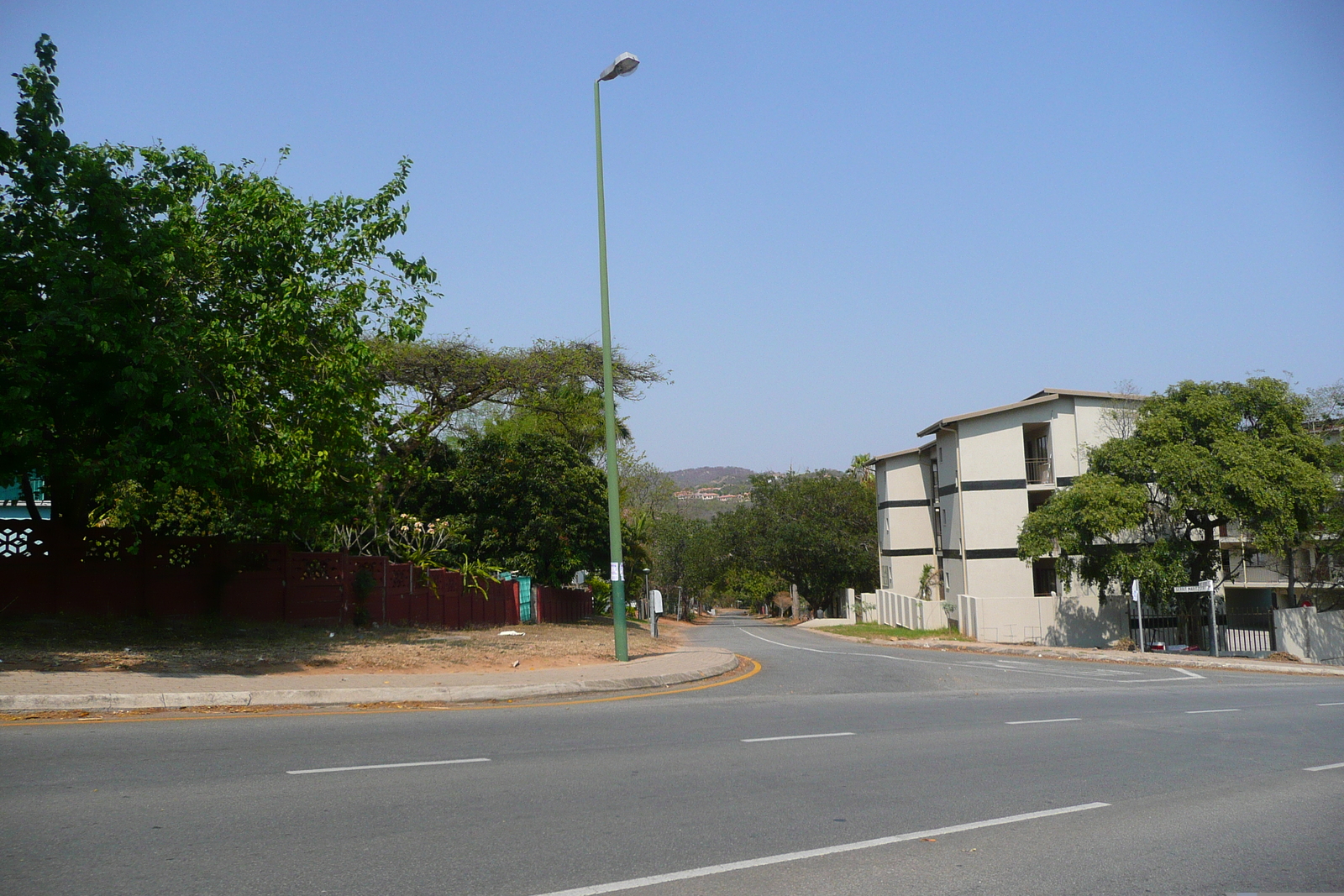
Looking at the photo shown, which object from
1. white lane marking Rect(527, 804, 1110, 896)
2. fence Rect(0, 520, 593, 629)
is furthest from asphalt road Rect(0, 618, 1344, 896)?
fence Rect(0, 520, 593, 629)

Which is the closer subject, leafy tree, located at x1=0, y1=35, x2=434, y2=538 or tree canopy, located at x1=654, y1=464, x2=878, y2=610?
leafy tree, located at x1=0, y1=35, x2=434, y2=538

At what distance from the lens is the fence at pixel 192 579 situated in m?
15.8

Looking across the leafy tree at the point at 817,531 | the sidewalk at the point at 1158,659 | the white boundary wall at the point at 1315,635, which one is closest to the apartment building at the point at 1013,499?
the sidewalk at the point at 1158,659

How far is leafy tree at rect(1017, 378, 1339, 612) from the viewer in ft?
95.2

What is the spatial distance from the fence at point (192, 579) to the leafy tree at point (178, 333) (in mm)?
624

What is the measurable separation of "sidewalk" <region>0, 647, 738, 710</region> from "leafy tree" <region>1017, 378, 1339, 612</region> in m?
20.0

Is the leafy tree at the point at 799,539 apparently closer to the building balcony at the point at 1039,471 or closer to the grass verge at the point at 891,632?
the grass verge at the point at 891,632

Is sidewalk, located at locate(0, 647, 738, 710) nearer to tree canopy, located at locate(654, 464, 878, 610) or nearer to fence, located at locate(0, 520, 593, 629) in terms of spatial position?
fence, located at locate(0, 520, 593, 629)

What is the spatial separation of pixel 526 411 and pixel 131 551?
68.7 feet

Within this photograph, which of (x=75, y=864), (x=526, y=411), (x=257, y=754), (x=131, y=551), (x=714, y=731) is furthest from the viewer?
(x=526, y=411)

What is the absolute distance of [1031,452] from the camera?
41.2 meters

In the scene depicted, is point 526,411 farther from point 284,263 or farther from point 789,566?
point 789,566

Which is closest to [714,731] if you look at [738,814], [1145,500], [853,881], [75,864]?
[738,814]

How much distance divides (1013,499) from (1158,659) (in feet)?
41.1
